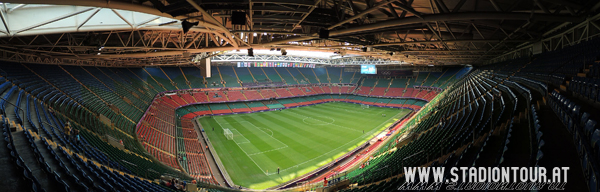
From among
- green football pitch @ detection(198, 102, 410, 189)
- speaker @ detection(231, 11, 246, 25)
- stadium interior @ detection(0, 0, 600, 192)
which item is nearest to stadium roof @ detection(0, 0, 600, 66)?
stadium interior @ detection(0, 0, 600, 192)

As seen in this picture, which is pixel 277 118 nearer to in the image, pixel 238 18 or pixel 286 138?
pixel 286 138

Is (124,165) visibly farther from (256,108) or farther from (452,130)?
(256,108)

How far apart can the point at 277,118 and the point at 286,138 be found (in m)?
10.5

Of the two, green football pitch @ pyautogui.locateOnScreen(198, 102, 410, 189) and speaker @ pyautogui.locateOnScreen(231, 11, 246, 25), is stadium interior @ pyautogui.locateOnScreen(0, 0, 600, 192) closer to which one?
speaker @ pyautogui.locateOnScreen(231, 11, 246, 25)

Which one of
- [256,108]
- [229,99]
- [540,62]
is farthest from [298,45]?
[229,99]

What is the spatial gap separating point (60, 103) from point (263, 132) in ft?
59.9

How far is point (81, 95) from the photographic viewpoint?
63.3 feet

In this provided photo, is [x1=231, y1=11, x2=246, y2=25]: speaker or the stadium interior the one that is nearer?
the stadium interior

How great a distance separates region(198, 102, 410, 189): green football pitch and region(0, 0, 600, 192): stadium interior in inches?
8.2

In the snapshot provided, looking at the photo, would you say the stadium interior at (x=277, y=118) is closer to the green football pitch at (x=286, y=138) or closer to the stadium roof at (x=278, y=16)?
the stadium roof at (x=278, y=16)

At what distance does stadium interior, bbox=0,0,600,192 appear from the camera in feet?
20.5

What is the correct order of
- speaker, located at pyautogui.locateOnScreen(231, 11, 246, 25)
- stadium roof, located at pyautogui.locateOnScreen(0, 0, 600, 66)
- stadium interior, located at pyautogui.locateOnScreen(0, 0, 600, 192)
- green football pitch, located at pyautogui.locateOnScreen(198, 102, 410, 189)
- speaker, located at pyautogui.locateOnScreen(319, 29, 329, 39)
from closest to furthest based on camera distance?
stadium interior, located at pyautogui.locateOnScreen(0, 0, 600, 192) → stadium roof, located at pyautogui.locateOnScreen(0, 0, 600, 66) → speaker, located at pyautogui.locateOnScreen(231, 11, 246, 25) → speaker, located at pyautogui.locateOnScreen(319, 29, 329, 39) → green football pitch, located at pyautogui.locateOnScreen(198, 102, 410, 189)

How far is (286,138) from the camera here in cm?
2792

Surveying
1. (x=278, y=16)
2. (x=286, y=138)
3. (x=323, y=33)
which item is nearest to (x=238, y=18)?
(x=278, y=16)
